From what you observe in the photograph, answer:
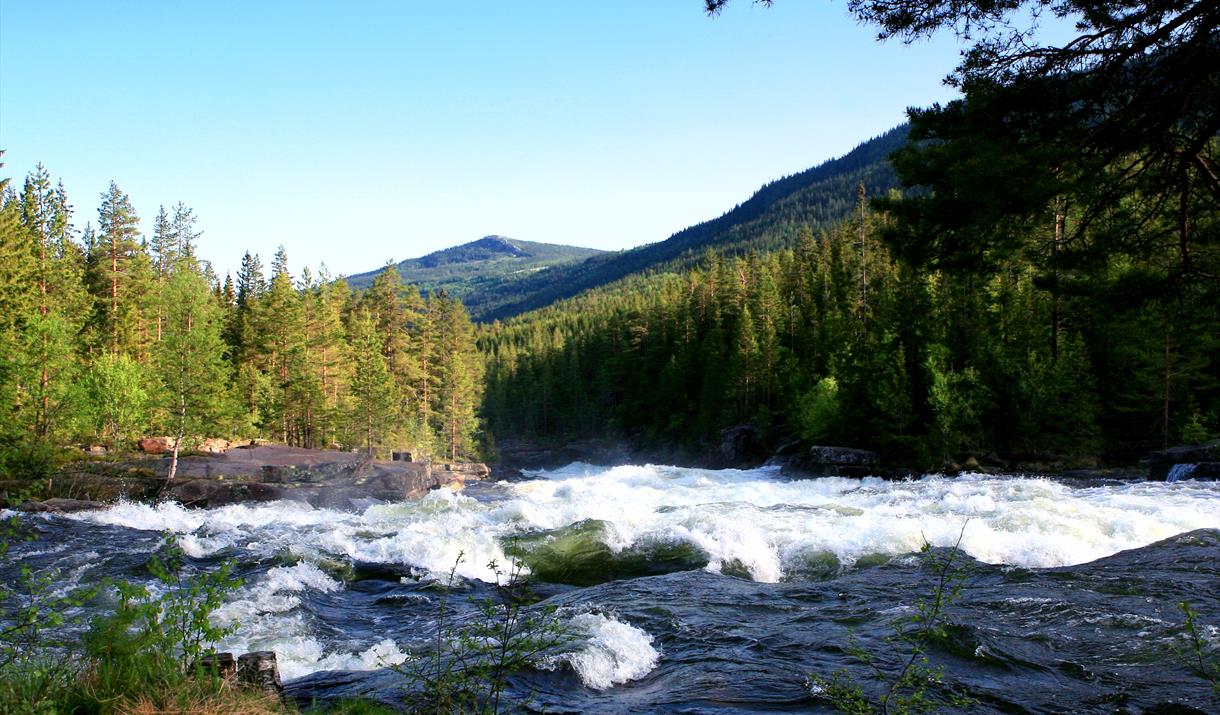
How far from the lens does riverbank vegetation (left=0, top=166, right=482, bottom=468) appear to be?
86.6ft

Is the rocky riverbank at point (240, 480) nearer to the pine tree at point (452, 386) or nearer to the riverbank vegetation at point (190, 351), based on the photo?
the riverbank vegetation at point (190, 351)

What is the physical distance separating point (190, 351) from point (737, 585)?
74.5ft

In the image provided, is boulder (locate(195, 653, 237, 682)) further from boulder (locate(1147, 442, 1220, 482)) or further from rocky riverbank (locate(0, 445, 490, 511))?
boulder (locate(1147, 442, 1220, 482))

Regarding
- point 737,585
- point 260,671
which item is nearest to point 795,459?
point 737,585

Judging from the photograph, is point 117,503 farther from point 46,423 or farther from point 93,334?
point 93,334

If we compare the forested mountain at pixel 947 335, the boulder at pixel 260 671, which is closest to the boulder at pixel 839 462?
the forested mountain at pixel 947 335

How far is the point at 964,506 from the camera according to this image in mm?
19188

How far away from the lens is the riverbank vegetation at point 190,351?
26391 millimetres

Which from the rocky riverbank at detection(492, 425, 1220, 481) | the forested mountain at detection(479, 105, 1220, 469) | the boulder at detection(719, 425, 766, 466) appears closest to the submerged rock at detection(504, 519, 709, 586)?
the forested mountain at detection(479, 105, 1220, 469)

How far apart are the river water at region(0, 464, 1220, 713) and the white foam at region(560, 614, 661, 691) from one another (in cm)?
3

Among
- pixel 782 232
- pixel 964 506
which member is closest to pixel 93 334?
pixel 964 506

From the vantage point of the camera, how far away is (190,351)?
1038 inches

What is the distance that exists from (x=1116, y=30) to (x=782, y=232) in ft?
622

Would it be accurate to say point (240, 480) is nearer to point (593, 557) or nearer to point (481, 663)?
point (593, 557)
